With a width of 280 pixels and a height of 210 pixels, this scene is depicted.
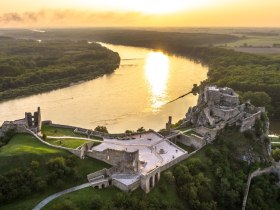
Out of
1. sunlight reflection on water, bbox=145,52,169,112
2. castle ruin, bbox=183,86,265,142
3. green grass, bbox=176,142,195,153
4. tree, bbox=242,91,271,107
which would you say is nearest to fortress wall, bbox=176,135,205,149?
green grass, bbox=176,142,195,153

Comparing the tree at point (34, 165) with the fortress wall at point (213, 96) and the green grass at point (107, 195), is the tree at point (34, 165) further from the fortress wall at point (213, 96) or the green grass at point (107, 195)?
the fortress wall at point (213, 96)

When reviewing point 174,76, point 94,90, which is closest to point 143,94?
point 94,90

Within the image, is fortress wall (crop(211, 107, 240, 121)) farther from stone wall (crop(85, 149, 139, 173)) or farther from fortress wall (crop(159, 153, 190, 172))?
stone wall (crop(85, 149, 139, 173))

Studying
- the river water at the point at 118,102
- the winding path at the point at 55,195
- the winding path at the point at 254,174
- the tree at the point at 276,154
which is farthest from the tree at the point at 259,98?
the winding path at the point at 55,195

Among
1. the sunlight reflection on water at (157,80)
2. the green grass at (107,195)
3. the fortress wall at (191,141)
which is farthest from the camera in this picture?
the sunlight reflection on water at (157,80)

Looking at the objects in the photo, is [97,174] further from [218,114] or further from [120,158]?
[218,114]

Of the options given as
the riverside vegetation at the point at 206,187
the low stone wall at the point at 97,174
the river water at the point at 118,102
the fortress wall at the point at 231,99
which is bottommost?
the river water at the point at 118,102

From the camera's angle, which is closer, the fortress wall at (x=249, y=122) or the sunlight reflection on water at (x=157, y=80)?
the fortress wall at (x=249, y=122)

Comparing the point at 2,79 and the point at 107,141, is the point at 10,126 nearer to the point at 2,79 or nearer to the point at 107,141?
the point at 107,141
